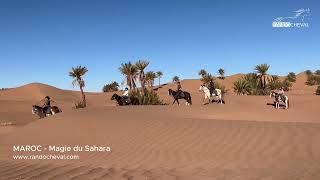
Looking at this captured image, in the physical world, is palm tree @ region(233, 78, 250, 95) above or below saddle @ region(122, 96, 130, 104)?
above

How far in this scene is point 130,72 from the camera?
6006cm

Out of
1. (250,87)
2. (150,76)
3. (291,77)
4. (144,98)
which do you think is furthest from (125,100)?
Result: (291,77)

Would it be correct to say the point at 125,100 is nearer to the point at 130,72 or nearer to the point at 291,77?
the point at 130,72

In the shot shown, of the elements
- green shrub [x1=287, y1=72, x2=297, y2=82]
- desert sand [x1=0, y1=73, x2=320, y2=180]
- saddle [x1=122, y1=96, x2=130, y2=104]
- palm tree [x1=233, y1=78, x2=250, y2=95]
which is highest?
green shrub [x1=287, y1=72, x2=297, y2=82]

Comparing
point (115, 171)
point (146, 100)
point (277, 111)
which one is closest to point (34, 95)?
point (146, 100)

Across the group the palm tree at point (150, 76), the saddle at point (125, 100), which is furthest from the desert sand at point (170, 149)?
the palm tree at point (150, 76)

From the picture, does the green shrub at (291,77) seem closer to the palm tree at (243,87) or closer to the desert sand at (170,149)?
the palm tree at (243,87)

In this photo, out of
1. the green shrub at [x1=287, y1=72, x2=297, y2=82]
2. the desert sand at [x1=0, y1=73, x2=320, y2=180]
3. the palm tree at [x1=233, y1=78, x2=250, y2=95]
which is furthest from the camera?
the green shrub at [x1=287, y1=72, x2=297, y2=82]

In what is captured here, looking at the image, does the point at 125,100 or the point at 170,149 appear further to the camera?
the point at 125,100

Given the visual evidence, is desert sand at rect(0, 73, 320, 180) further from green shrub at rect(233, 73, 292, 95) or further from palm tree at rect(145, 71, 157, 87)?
palm tree at rect(145, 71, 157, 87)

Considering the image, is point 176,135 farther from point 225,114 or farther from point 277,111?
point 277,111

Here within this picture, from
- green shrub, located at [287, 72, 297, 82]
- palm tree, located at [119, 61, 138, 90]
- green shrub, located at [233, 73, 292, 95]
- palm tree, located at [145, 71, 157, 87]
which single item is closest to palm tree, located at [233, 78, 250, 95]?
green shrub, located at [233, 73, 292, 95]

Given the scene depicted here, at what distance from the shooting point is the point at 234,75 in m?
124

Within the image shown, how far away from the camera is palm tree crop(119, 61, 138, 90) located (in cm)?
5959
